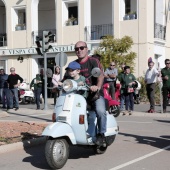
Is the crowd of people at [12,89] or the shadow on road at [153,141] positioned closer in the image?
the shadow on road at [153,141]

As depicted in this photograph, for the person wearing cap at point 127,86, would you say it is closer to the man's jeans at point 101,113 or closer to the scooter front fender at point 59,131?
the man's jeans at point 101,113

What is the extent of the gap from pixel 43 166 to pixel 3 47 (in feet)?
81.9

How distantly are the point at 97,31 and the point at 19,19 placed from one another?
6839 mm

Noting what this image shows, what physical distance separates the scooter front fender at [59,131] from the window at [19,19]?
80.9ft

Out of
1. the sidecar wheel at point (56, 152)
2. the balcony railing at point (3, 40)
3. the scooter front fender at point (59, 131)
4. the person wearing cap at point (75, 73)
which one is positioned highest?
the balcony railing at point (3, 40)

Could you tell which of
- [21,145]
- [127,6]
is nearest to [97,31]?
[127,6]

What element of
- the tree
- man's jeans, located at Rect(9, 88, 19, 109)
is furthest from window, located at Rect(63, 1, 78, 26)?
man's jeans, located at Rect(9, 88, 19, 109)

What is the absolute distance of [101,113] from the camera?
7.34 meters

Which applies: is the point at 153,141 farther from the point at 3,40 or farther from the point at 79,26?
the point at 3,40

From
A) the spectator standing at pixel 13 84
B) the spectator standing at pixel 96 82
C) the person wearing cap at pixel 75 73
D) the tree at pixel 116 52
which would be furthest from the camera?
the tree at pixel 116 52

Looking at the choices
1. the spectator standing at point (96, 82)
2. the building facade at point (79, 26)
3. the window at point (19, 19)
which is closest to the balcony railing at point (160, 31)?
the building facade at point (79, 26)

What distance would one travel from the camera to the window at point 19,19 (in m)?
30.9

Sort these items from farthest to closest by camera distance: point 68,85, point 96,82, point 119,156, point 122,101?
point 122,101 < point 119,156 < point 96,82 < point 68,85

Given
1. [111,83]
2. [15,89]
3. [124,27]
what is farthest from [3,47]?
[111,83]
